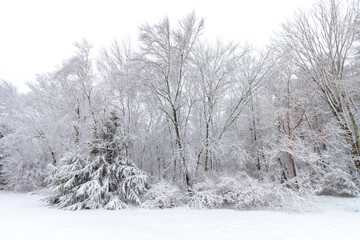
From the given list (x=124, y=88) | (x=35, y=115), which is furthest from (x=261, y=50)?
(x=35, y=115)

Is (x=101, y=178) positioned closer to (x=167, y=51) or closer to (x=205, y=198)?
(x=205, y=198)

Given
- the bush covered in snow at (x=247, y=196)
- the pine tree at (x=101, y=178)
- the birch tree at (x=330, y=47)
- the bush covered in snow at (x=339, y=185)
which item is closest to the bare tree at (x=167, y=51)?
the bush covered in snow at (x=247, y=196)

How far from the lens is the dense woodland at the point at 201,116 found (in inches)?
362

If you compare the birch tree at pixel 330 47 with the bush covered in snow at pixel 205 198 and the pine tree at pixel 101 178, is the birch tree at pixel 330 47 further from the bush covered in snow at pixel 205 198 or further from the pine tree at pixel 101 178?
the pine tree at pixel 101 178

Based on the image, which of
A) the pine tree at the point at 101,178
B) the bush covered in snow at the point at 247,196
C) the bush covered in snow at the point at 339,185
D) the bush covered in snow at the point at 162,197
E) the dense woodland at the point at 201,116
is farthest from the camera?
the bush covered in snow at the point at 339,185

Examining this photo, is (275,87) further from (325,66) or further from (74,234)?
(74,234)

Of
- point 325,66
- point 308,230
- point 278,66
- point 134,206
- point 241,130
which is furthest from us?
point 241,130

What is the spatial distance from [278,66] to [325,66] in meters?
2.44

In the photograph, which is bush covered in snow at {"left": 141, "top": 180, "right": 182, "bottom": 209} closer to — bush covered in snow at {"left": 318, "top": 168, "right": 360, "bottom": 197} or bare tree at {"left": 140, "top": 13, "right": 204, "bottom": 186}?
bare tree at {"left": 140, "top": 13, "right": 204, "bottom": 186}

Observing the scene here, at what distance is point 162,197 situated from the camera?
29.9 feet

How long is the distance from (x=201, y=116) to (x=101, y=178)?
327 inches

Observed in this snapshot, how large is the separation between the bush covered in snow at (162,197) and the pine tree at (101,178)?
55cm

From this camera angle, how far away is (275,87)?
12.6 m

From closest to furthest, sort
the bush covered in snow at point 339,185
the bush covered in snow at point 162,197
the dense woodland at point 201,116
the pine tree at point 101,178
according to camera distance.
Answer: the pine tree at point 101,178
the bush covered in snow at point 162,197
the dense woodland at point 201,116
the bush covered in snow at point 339,185
